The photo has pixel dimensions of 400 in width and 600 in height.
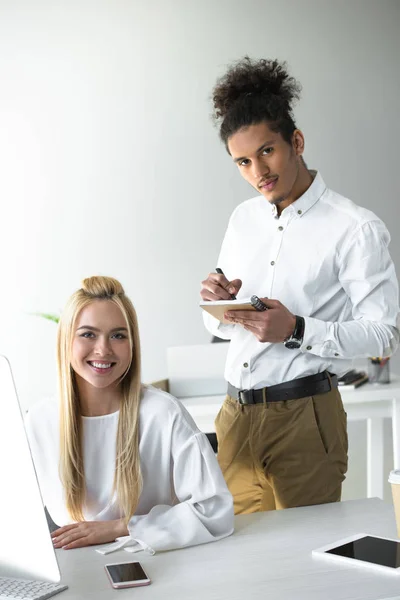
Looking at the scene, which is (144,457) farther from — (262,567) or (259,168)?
(259,168)

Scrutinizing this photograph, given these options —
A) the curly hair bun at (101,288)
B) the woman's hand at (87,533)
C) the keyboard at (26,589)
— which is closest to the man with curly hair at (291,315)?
the curly hair bun at (101,288)

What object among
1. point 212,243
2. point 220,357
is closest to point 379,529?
point 220,357

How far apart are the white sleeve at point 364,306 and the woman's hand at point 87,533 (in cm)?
67

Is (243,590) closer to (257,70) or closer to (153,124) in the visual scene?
(257,70)

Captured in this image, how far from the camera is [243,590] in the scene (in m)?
1.25

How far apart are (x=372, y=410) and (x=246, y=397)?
5.53 feet

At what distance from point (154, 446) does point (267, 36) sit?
3.40 m

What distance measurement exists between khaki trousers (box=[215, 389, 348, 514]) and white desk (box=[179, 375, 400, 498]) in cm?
118

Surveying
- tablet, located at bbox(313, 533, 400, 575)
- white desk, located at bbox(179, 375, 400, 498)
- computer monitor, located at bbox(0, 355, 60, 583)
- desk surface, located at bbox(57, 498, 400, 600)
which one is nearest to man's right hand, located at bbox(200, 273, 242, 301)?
desk surface, located at bbox(57, 498, 400, 600)

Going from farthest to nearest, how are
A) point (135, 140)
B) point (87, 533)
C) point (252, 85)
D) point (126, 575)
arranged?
1. point (135, 140)
2. point (252, 85)
3. point (87, 533)
4. point (126, 575)

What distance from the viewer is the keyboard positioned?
120 centimetres

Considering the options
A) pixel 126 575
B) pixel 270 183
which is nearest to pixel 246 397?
pixel 270 183

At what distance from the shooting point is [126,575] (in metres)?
1.32

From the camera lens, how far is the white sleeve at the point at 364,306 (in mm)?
1955
